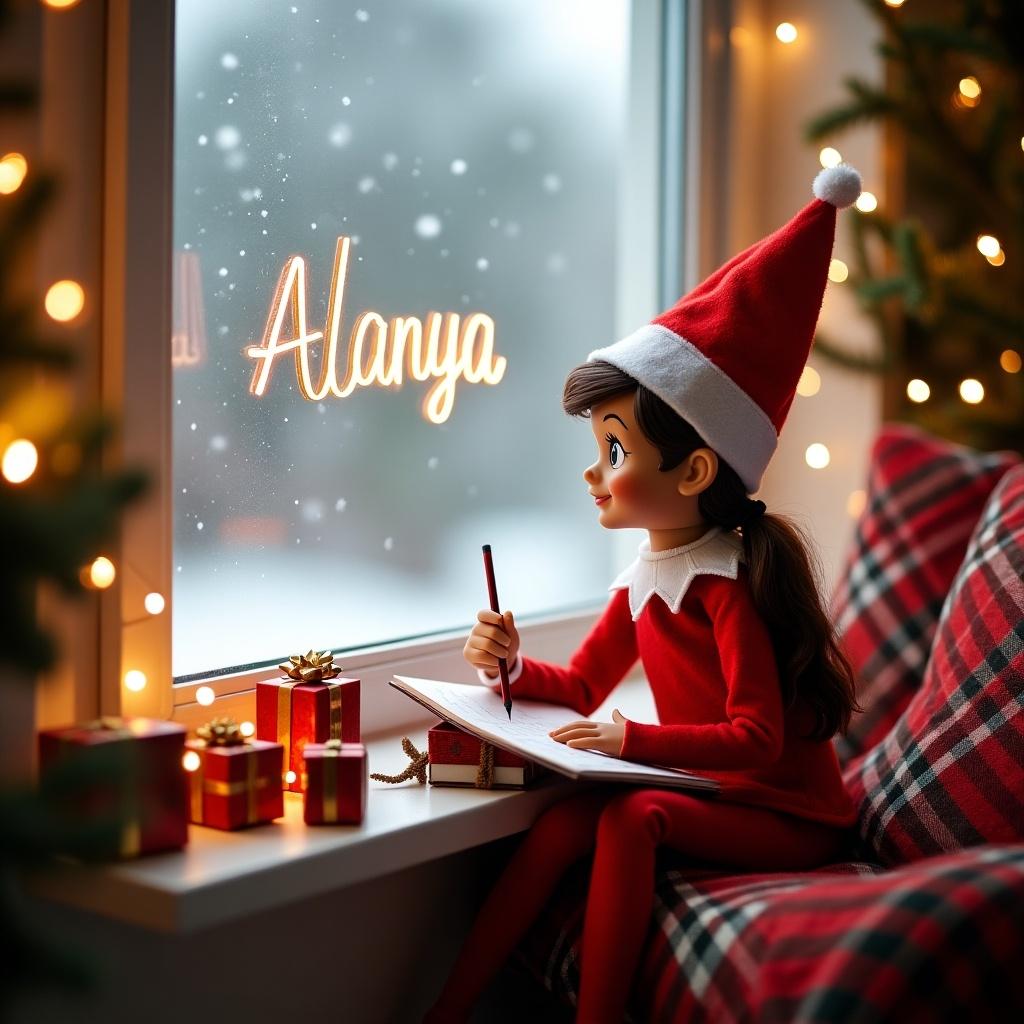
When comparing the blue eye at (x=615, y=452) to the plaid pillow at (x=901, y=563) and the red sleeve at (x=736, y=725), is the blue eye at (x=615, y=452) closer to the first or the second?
the red sleeve at (x=736, y=725)

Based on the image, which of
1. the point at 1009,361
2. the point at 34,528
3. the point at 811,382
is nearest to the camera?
the point at 34,528

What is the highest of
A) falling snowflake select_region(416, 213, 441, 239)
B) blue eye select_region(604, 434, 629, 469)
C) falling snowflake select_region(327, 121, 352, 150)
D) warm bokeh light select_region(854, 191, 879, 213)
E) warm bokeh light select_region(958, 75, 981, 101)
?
warm bokeh light select_region(958, 75, 981, 101)

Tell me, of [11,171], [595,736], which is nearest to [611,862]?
[595,736]

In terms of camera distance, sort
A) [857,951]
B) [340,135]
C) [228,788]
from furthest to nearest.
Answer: [340,135] → [228,788] → [857,951]

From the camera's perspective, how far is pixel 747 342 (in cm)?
114

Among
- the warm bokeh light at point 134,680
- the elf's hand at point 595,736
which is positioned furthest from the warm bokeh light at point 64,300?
the elf's hand at point 595,736

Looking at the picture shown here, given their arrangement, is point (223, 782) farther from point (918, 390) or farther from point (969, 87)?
point (969, 87)

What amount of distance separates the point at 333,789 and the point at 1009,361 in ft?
5.20

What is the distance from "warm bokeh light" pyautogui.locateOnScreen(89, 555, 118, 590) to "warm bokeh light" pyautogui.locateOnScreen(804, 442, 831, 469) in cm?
129

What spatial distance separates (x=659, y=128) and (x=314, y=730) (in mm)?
1223

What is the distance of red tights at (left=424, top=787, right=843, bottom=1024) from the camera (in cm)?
102

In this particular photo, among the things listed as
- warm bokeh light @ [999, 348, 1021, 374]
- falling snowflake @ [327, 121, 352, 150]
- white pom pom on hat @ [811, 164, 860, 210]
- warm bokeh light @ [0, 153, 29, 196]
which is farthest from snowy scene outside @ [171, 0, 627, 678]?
warm bokeh light @ [999, 348, 1021, 374]

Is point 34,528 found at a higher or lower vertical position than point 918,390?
lower

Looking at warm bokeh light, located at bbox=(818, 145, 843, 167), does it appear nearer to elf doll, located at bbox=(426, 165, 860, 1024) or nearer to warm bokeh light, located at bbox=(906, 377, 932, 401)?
warm bokeh light, located at bbox=(906, 377, 932, 401)
